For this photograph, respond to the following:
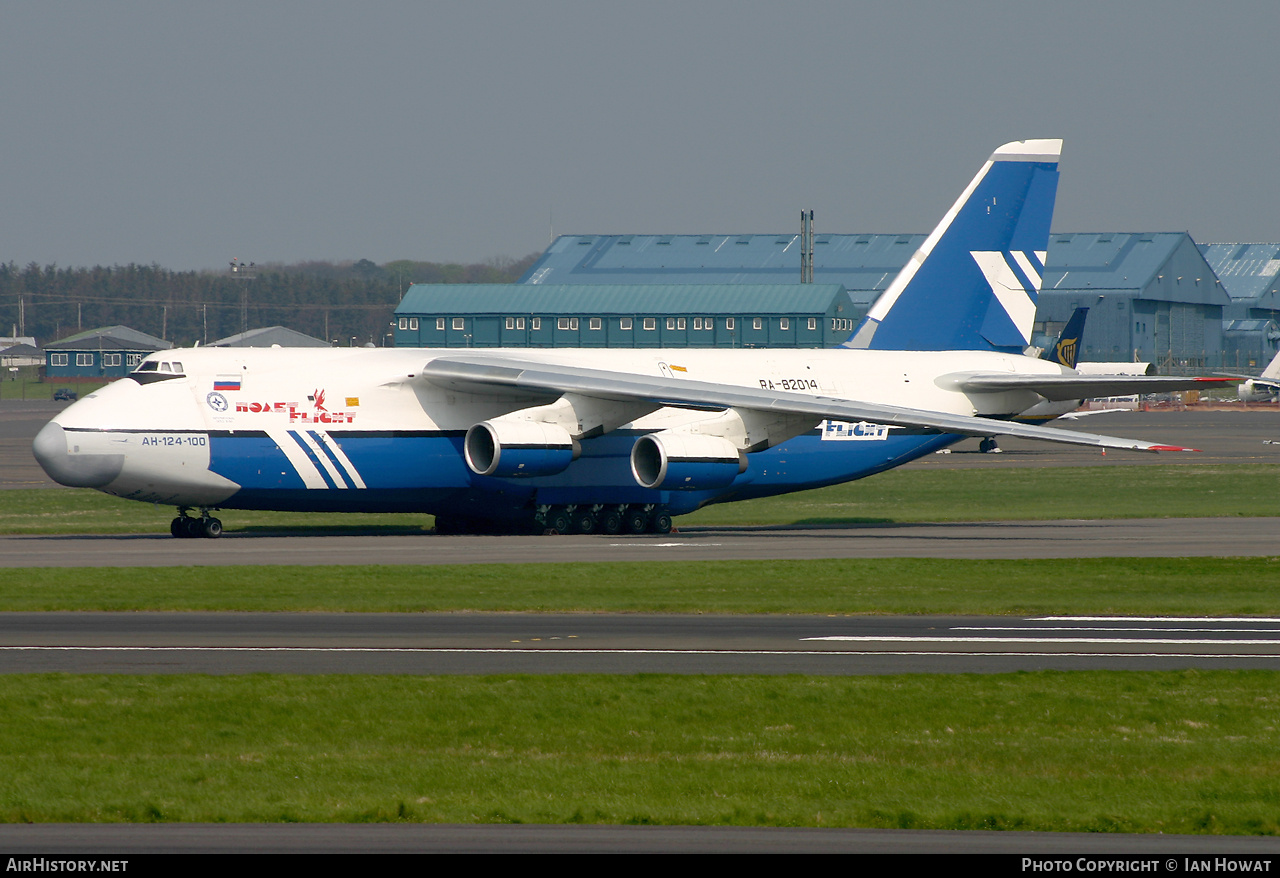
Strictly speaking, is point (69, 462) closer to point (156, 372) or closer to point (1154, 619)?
point (156, 372)

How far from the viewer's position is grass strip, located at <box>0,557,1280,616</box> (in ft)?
70.5

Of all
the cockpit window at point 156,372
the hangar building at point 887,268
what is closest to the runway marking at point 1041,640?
the cockpit window at point 156,372

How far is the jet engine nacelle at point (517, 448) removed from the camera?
103 ft

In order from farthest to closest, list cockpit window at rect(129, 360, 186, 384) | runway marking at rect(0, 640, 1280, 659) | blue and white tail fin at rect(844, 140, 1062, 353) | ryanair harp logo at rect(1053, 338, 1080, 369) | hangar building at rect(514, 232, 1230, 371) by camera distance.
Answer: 1. hangar building at rect(514, 232, 1230, 371)
2. ryanair harp logo at rect(1053, 338, 1080, 369)
3. blue and white tail fin at rect(844, 140, 1062, 353)
4. cockpit window at rect(129, 360, 186, 384)
5. runway marking at rect(0, 640, 1280, 659)

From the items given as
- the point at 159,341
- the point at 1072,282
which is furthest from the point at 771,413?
the point at 159,341

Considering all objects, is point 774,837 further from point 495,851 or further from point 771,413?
point 771,413

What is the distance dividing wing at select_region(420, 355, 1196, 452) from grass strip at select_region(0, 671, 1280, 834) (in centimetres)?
1490

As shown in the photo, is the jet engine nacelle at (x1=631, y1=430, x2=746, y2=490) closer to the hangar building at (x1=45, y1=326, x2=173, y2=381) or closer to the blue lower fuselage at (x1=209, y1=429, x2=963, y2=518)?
the blue lower fuselage at (x1=209, y1=429, x2=963, y2=518)

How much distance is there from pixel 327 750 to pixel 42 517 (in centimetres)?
2820

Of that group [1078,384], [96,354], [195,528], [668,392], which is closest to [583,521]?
[668,392]

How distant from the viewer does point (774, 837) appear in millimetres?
9922

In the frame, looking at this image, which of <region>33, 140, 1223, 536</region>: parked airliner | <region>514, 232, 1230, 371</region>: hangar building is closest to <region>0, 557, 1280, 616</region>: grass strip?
<region>33, 140, 1223, 536</region>: parked airliner

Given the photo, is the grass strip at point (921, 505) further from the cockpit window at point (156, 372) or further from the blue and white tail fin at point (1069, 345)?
the blue and white tail fin at point (1069, 345)

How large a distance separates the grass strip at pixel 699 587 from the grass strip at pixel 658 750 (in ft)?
18.8
